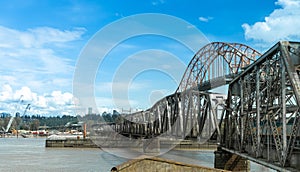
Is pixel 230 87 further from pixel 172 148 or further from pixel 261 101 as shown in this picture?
pixel 172 148

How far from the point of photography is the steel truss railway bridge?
77.5 feet

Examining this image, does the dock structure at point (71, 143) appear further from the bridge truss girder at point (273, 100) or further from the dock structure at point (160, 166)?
the dock structure at point (160, 166)

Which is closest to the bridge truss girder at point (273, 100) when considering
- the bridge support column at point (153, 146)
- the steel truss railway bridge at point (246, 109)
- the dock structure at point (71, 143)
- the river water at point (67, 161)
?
the steel truss railway bridge at point (246, 109)

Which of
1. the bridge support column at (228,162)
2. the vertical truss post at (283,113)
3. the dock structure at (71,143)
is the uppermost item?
the vertical truss post at (283,113)

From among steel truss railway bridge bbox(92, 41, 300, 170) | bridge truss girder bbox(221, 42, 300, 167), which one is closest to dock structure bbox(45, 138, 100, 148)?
steel truss railway bridge bbox(92, 41, 300, 170)

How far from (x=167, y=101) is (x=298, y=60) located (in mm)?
61193

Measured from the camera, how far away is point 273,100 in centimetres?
2919

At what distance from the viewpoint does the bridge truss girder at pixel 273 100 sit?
2308cm

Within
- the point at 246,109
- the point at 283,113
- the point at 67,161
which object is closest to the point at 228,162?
the point at 246,109

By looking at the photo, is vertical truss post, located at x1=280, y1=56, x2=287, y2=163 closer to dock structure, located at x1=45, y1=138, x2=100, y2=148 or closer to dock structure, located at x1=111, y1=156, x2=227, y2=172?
dock structure, located at x1=111, y1=156, x2=227, y2=172

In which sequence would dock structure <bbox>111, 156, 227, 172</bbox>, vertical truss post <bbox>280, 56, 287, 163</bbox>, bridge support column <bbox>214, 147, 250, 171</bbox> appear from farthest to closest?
1. bridge support column <bbox>214, 147, 250, 171</bbox>
2. vertical truss post <bbox>280, 56, 287, 163</bbox>
3. dock structure <bbox>111, 156, 227, 172</bbox>

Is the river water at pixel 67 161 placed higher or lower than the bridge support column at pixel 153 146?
lower

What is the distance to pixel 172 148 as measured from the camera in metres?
122

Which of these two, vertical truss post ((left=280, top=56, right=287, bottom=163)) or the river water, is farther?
the river water
